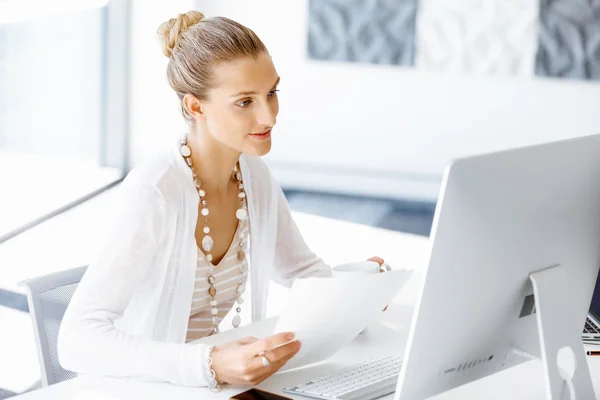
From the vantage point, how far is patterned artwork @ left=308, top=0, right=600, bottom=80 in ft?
20.5

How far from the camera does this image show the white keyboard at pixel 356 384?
1.58 m

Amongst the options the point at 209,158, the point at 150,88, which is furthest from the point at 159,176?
the point at 150,88

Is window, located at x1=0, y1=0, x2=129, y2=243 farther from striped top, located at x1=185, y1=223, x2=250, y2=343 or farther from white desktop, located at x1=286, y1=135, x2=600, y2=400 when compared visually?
white desktop, located at x1=286, y1=135, x2=600, y2=400

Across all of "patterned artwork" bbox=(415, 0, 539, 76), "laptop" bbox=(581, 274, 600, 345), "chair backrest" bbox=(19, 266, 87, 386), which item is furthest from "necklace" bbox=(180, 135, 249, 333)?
"patterned artwork" bbox=(415, 0, 539, 76)

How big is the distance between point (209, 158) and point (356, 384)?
0.66m

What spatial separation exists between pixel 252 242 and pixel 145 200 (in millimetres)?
339

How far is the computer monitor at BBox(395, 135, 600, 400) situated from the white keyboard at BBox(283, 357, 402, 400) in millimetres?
221

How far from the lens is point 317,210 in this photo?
6094 mm

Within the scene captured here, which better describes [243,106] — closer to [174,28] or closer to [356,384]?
[174,28]

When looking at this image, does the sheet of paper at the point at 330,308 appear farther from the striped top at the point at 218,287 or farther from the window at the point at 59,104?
the window at the point at 59,104

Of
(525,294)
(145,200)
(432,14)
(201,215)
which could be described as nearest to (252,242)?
(201,215)

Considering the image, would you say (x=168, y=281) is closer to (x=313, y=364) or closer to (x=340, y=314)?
(x=313, y=364)

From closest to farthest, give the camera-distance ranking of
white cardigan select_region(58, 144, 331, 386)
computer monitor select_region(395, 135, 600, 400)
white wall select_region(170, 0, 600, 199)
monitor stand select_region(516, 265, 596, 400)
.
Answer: computer monitor select_region(395, 135, 600, 400)
monitor stand select_region(516, 265, 596, 400)
white cardigan select_region(58, 144, 331, 386)
white wall select_region(170, 0, 600, 199)

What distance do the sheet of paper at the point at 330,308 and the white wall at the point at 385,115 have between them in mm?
5074
